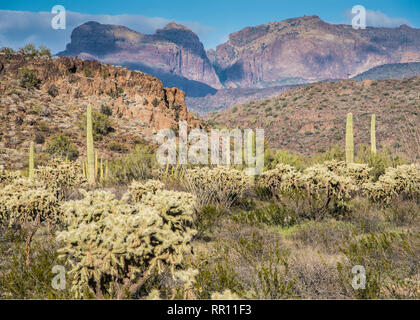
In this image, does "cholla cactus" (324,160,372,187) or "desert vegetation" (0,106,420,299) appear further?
"cholla cactus" (324,160,372,187)

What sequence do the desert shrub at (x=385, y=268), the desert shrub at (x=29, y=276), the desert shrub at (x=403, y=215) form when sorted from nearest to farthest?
the desert shrub at (x=385, y=268), the desert shrub at (x=29, y=276), the desert shrub at (x=403, y=215)

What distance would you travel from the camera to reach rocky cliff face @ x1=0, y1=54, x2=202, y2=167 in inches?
914

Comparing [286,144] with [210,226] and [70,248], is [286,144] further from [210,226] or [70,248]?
[70,248]

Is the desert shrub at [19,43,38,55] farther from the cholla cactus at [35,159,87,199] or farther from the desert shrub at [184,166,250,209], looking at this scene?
the desert shrub at [184,166,250,209]

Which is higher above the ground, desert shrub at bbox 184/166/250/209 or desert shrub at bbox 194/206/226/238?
desert shrub at bbox 184/166/250/209

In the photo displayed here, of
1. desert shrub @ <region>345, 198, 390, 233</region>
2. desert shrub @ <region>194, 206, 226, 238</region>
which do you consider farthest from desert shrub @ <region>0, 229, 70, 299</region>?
desert shrub @ <region>345, 198, 390, 233</region>

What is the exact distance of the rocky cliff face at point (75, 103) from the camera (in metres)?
23.2

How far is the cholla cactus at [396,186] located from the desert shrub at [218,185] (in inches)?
162

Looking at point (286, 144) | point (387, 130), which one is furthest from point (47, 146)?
point (387, 130)

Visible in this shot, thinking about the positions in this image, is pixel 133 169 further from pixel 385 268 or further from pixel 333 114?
pixel 333 114

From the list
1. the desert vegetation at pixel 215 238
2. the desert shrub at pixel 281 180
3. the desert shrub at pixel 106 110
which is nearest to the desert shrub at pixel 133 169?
the desert vegetation at pixel 215 238

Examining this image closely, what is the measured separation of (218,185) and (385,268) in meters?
5.85

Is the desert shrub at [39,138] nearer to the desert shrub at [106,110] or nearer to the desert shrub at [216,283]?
the desert shrub at [106,110]

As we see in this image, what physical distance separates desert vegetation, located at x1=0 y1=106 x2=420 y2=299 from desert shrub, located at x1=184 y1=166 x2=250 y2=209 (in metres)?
0.04
